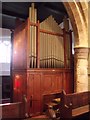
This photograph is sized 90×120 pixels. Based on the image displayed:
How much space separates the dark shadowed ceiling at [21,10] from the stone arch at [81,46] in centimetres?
133

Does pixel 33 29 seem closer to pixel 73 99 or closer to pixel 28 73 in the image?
pixel 28 73

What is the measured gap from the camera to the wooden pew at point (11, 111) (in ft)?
10.3

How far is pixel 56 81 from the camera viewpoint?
243 inches

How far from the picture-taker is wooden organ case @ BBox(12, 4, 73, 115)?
5.50 m

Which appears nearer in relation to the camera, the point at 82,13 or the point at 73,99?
the point at 73,99

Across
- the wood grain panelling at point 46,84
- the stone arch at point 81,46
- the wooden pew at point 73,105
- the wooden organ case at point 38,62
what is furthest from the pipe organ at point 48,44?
the wooden pew at point 73,105

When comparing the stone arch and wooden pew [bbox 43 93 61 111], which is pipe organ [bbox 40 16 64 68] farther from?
wooden pew [bbox 43 93 61 111]

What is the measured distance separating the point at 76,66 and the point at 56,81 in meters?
0.78

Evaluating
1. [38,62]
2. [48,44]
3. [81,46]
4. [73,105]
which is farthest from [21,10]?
[73,105]

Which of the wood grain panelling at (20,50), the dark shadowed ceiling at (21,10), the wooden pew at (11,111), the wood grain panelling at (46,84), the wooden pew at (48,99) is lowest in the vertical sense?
the wooden pew at (48,99)

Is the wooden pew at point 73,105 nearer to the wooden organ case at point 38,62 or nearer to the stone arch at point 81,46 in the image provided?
the stone arch at point 81,46

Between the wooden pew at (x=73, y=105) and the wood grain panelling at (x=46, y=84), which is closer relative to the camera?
the wooden pew at (x=73, y=105)

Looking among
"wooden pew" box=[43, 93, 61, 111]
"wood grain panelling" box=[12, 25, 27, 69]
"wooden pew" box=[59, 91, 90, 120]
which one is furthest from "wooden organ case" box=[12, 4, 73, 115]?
"wooden pew" box=[59, 91, 90, 120]

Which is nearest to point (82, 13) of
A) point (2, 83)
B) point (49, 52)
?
point (49, 52)
